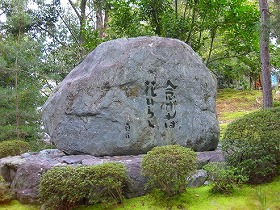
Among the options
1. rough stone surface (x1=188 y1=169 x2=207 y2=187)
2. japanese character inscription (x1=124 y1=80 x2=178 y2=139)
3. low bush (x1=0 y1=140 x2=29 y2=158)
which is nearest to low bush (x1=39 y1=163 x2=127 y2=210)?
rough stone surface (x1=188 y1=169 x2=207 y2=187)

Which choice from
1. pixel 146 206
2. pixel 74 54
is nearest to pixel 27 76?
pixel 74 54

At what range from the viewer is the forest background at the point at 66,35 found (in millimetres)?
9711

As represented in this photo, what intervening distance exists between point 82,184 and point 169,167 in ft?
4.11

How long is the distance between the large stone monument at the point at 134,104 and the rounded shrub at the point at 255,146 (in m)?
1.24

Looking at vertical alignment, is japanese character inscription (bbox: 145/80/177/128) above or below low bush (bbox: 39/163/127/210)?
above

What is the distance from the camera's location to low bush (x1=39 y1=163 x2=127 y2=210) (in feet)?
15.0

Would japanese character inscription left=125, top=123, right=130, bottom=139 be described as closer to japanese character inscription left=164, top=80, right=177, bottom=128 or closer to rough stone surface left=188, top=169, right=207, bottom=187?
japanese character inscription left=164, top=80, right=177, bottom=128

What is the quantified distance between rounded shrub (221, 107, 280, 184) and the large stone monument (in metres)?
1.24

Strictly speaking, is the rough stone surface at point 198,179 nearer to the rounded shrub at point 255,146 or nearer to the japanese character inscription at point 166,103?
the rounded shrub at point 255,146

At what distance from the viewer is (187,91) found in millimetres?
6348

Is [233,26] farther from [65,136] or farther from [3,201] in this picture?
[3,201]

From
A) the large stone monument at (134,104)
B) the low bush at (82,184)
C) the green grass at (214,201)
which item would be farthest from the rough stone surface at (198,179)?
the low bush at (82,184)

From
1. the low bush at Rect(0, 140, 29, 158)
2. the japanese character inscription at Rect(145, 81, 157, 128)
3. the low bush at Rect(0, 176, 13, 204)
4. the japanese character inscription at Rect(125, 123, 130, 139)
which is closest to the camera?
the low bush at Rect(0, 176, 13, 204)

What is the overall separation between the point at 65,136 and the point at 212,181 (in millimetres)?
2953
